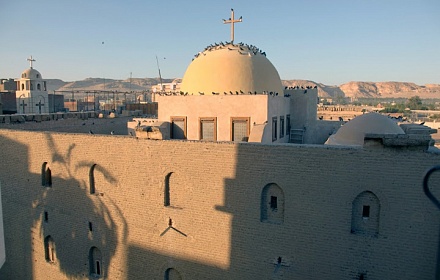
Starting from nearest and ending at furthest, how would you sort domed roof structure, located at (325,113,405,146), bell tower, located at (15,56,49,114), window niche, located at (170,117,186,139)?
domed roof structure, located at (325,113,405,146) → window niche, located at (170,117,186,139) → bell tower, located at (15,56,49,114)

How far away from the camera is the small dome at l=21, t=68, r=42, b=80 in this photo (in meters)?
47.8

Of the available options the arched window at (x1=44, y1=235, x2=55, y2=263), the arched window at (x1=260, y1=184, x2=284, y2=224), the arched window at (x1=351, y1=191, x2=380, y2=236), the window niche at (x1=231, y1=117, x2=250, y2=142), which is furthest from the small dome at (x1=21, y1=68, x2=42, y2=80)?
the arched window at (x1=351, y1=191, x2=380, y2=236)

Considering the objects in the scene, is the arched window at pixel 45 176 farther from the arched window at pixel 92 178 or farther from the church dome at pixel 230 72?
the church dome at pixel 230 72

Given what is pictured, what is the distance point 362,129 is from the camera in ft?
42.0

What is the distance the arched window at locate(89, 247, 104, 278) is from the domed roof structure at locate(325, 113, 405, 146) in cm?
990

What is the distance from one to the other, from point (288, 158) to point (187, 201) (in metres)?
3.61

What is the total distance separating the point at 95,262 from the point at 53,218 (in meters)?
2.59

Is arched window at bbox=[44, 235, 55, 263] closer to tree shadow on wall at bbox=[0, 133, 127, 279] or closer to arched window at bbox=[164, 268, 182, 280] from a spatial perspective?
tree shadow on wall at bbox=[0, 133, 127, 279]

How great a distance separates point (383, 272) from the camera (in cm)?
865

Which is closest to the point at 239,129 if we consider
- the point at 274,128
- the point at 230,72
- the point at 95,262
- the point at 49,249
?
the point at 274,128

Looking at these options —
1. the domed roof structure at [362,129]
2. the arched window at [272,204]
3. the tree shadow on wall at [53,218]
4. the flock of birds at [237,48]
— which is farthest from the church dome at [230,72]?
the arched window at [272,204]

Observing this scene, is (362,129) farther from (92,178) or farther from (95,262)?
(95,262)

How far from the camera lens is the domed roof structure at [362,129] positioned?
1271 cm

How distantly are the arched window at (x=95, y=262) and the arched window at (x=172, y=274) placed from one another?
309 centimetres
